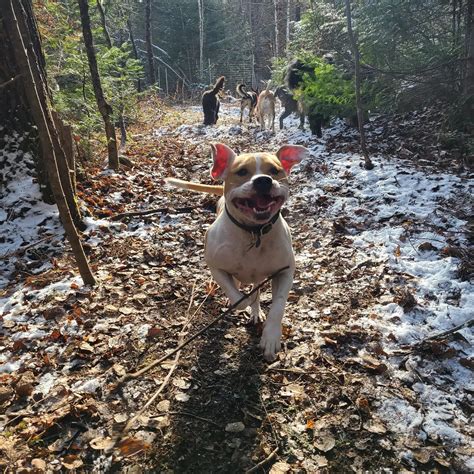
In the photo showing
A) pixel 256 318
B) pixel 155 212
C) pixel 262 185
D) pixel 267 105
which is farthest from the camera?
pixel 267 105

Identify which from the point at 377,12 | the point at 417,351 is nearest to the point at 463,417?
the point at 417,351

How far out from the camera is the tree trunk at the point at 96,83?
22.8 feet

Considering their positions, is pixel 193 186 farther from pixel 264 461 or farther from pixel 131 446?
pixel 264 461

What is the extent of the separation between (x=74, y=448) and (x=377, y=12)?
26.1ft

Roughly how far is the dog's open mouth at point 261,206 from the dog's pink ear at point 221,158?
1.97ft

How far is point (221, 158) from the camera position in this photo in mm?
3273

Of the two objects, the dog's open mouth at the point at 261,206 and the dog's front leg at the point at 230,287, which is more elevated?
the dog's open mouth at the point at 261,206

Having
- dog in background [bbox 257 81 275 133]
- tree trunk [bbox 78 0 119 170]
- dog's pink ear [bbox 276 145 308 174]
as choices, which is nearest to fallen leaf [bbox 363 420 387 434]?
dog's pink ear [bbox 276 145 308 174]

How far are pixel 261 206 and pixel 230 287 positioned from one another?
2.53ft

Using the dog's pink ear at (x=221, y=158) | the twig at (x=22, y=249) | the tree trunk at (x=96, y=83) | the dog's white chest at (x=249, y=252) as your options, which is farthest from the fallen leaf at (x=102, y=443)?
the tree trunk at (x=96, y=83)

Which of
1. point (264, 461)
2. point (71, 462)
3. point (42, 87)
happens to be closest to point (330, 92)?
point (42, 87)

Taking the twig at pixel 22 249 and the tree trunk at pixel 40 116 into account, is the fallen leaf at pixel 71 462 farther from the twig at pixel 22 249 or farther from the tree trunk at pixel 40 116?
the twig at pixel 22 249

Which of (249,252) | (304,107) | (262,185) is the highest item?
(262,185)

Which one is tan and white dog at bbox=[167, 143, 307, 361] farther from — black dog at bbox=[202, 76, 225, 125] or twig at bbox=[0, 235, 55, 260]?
black dog at bbox=[202, 76, 225, 125]
